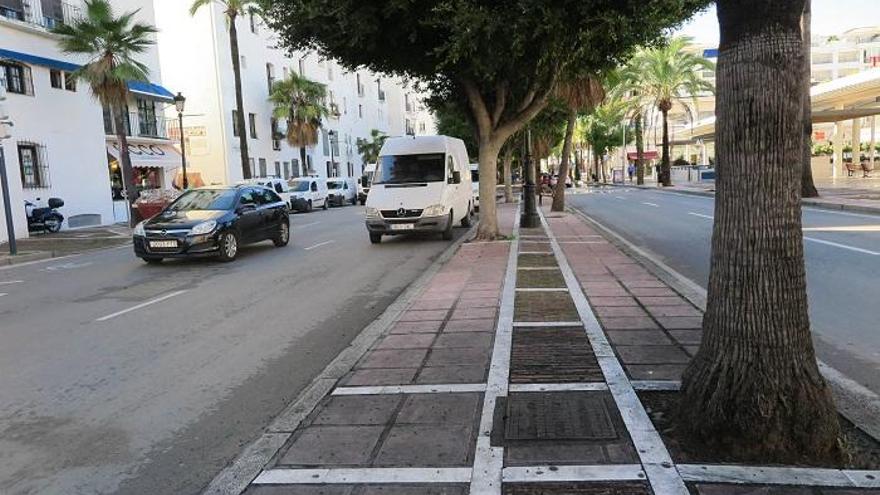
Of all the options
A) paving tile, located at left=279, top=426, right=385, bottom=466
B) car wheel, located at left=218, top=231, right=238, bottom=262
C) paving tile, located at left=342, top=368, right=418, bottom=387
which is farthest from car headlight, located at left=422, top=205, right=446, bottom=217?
paving tile, located at left=279, top=426, right=385, bottom=466

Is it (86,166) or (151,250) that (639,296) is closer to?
(151,250)

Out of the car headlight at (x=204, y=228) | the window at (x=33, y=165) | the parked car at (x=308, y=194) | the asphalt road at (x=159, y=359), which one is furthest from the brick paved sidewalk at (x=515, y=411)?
the parked car at (x=308, y=194)

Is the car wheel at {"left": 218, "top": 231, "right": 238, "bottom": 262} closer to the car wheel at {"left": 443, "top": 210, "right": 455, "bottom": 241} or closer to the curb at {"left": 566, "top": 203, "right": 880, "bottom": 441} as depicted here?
the car wheel at {"left": 443, "top": 210, "right": 455, "bottom": 241}

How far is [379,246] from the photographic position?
15.8m

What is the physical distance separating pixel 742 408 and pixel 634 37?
984 cm

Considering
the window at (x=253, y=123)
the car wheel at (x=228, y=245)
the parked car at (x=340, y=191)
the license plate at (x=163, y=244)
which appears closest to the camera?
the license plate at (x=163, y=244)

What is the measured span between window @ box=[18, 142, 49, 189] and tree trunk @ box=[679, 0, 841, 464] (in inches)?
935

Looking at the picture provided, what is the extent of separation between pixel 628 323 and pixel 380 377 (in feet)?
8.85

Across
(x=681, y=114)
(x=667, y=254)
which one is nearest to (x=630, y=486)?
(x=667, y=254)

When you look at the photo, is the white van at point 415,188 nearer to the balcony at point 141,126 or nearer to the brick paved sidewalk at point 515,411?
the brick paved sidewalk at point 515,411

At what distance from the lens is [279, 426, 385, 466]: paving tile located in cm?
382

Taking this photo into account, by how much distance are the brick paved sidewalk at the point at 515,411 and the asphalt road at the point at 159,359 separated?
0.67m

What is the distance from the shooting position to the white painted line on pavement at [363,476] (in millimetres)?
3543

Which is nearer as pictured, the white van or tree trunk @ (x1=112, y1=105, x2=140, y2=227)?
the white van
